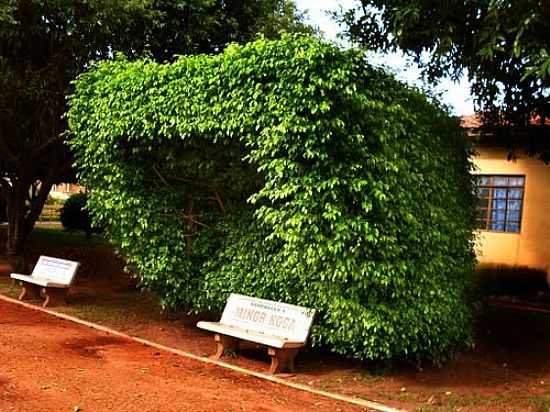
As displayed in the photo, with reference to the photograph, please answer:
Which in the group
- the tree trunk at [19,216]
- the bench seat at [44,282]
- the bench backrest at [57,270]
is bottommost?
the bench seat at [44,282]

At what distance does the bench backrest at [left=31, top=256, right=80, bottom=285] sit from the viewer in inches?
417

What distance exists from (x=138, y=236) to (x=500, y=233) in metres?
9.65

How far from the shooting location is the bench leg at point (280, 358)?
664 centimetres

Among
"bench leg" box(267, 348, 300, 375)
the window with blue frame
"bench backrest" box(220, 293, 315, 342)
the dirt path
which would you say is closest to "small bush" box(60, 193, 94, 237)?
the window with blue frame

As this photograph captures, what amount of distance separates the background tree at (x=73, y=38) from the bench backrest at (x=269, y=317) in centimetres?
563

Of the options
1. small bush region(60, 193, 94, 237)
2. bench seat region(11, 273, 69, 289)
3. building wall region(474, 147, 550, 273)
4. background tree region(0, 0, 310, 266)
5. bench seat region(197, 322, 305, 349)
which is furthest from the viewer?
small bush region(60, 193, 94, 237)

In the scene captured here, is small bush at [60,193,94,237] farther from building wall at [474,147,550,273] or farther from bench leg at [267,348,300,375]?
bench leg at [267,348,300,375]

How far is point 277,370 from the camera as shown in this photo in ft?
22.2

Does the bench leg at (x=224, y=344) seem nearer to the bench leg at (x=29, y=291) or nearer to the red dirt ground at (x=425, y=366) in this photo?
the red dirt ground at (x=425, y=366)

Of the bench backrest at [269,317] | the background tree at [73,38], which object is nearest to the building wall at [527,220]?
the background tree at [73,38]

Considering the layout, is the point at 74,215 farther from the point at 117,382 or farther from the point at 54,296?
the point at 117,382

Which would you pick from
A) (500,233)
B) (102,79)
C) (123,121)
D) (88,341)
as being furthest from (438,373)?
(500,233)

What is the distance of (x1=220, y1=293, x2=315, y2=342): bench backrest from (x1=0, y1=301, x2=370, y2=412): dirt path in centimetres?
64

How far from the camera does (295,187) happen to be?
6.14m
